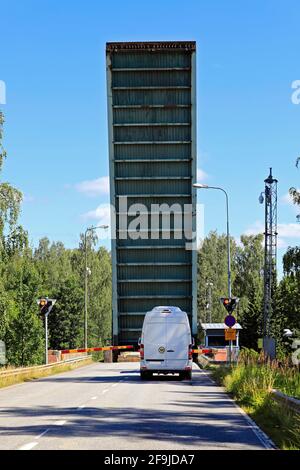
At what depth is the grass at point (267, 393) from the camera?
12560 millimetres

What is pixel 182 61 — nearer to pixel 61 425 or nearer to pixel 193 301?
pixel 193 301

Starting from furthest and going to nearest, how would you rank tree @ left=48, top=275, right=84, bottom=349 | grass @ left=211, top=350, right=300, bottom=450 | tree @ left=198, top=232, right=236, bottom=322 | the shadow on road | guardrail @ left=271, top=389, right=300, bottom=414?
tree @ left=198, top=232, right=236, bottom=322
tree @ left=48, top=275, right=84, bottom=349
guardrail @ left=271, top=389, right=300, bottom=414
grass @ left=211, top=350, right=300, bottom=450
the shadow on road

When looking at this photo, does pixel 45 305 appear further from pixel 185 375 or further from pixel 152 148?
pixel 185 375

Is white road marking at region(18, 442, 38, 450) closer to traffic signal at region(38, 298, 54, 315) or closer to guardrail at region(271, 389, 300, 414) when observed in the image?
guardrail at region(271, 389, 300, 414)

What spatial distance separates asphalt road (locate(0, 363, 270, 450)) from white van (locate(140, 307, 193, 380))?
3.80m

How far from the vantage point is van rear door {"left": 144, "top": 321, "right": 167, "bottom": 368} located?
92.8ft

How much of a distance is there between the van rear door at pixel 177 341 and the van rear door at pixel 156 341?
17cm

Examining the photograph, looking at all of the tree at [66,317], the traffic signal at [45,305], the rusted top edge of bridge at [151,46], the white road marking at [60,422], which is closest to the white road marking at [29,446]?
the white road marking at [60,422]

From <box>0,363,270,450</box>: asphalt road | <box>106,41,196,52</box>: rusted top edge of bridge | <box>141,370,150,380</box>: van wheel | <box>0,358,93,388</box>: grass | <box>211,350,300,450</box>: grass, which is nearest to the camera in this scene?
<box>0,363,270,450</box>: asphalt road

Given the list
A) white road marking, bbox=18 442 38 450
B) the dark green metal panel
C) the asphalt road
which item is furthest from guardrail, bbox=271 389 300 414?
the dark green metal panel

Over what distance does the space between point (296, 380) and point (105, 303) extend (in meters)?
95.9

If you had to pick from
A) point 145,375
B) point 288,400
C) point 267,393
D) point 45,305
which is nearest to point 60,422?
point 288,400

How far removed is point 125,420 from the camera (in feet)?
47.9

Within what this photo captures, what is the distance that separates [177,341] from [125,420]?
1371 cm
